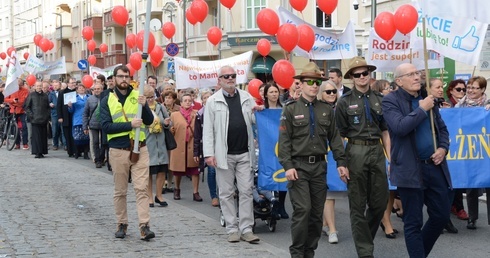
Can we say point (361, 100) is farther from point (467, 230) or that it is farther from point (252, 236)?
point (467, 230)

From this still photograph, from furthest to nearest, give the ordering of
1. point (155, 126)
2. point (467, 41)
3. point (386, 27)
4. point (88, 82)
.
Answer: point (88, 82), point (386, 27), point (155, 126), point (467, 41)

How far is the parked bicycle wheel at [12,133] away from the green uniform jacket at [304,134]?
17.6 metres

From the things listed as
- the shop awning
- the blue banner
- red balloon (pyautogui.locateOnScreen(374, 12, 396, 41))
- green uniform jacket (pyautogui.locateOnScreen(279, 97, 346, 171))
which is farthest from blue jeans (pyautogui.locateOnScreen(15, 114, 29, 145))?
the shop awning

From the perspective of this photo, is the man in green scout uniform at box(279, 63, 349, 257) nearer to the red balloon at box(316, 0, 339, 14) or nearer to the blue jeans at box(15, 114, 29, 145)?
the red balloon at box(316, 0, 339, 14)

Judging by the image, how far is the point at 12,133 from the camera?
25.5 meters

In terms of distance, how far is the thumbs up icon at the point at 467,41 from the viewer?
496 inches

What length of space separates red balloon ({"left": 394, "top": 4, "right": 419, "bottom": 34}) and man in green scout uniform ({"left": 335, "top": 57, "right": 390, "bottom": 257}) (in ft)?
22.0

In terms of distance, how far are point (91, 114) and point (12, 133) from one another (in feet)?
23.7

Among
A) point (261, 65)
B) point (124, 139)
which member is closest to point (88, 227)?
point (124, 139)

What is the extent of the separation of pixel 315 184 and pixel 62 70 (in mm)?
21710

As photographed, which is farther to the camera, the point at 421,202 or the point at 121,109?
the point at 121,109

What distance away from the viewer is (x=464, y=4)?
32.0ft

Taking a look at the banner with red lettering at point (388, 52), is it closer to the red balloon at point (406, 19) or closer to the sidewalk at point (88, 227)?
the red balloon at point (406, 19)

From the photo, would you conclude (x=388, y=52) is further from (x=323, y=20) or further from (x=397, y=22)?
(x=323, y=20)
